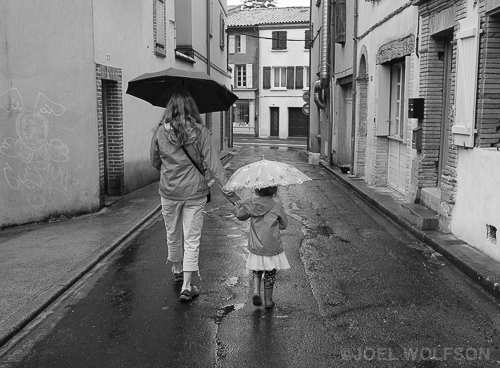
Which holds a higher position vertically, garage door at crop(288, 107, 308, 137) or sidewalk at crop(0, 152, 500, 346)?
garage door at crop(288, 107, 308, 137)

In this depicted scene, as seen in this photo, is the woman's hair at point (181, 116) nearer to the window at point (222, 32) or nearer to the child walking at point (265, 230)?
the child walking at point (265, 230)

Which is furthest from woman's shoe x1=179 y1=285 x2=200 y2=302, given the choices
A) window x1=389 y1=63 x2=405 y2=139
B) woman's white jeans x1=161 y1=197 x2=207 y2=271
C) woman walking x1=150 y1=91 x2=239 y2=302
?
window x1=389 y1=63 x2=405 y2=139

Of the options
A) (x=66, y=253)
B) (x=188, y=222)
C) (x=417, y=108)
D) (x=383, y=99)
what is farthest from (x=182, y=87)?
(x=383, y=99)

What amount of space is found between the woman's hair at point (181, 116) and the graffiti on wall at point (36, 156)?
4651mm

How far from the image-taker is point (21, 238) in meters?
8.66

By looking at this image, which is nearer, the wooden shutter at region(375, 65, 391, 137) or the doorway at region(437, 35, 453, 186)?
the doorway at region(437, 35, 453, 186)

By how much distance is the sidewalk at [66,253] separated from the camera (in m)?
5.77

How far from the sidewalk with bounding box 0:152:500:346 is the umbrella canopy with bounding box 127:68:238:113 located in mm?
2148

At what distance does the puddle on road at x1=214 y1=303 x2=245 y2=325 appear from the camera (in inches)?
209

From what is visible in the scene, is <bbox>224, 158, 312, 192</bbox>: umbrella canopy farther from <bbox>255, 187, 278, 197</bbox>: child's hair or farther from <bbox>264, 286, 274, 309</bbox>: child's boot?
<bbox>264, 286, 274, 309</bbox>: child's boot

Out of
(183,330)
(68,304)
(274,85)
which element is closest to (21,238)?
(68,304)

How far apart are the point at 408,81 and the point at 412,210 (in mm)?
3046

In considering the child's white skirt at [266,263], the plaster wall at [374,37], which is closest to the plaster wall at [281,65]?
the plaster wall at [374,37]

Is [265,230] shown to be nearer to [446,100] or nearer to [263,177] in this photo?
[263,177]
